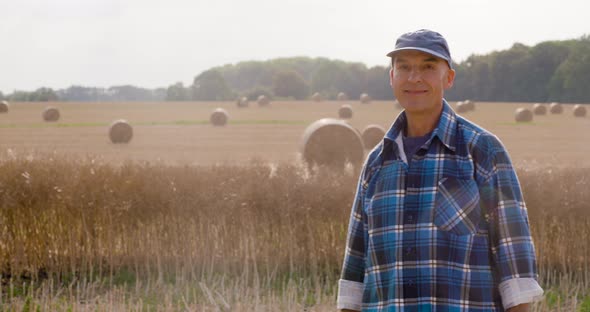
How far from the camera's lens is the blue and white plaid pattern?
305 centimetres

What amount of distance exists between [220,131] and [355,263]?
1205 inches

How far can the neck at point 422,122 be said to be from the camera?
3.27 m

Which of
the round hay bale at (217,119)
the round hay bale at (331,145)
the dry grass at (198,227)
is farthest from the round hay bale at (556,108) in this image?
the dry grass at (198,227)

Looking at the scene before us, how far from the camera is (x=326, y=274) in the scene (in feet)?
30.0

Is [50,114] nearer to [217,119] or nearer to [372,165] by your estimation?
[217,119]

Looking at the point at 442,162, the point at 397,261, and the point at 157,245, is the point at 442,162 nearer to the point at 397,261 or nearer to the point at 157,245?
the point at 397,261

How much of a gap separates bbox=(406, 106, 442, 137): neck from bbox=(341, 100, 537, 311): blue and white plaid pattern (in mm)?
72

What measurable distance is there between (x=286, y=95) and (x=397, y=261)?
59609 mm

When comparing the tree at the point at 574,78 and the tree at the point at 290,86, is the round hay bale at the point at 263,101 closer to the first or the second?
the tree at the point at 290,86

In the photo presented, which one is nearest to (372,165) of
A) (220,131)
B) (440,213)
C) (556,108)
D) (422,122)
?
(422,122)

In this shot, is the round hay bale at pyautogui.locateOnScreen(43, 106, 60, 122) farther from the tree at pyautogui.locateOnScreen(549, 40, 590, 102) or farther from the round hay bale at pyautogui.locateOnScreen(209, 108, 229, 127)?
the tree at pyautogui.locateOnScreen(549, 40, 590, 102)

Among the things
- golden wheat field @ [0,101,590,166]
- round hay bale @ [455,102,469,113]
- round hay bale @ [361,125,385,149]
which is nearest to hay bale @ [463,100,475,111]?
round hay bale @ [455,102,469,113]

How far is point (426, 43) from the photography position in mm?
3129

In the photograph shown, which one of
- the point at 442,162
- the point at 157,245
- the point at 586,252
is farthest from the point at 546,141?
the point at 442,162
